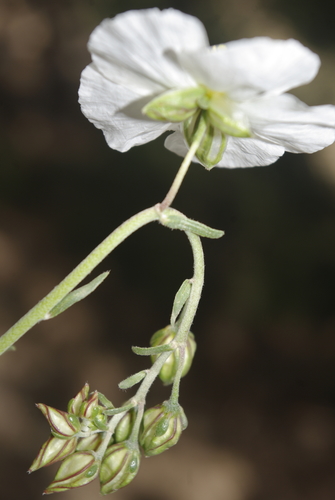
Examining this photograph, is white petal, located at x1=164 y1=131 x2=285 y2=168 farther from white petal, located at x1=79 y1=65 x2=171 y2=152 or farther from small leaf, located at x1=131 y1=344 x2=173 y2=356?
small leaf, located at x1=131 y1=344 x2=173 y2=356

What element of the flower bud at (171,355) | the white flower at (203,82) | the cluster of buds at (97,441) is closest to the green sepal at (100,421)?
the cluster of buds at (97,441)

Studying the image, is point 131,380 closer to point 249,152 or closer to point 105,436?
point 105,436

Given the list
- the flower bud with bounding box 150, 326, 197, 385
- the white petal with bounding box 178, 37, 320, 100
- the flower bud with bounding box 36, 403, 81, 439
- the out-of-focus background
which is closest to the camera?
the white petal with bounding box 178, 37, 320, 100

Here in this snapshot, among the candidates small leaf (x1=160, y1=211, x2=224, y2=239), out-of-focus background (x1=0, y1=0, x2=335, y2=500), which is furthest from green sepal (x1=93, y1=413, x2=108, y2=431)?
out-of-focus background (x1=0, y1=0, x2=335, y2=500)

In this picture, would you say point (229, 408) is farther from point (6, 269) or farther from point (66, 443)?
point (66, 443)

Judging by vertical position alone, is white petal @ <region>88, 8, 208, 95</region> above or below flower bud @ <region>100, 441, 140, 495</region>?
above

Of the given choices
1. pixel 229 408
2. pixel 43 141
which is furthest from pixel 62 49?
pixel 229 408

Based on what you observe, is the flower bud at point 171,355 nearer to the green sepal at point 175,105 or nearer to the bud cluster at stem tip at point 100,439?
the bud cluster at stem tip at point 100,439
